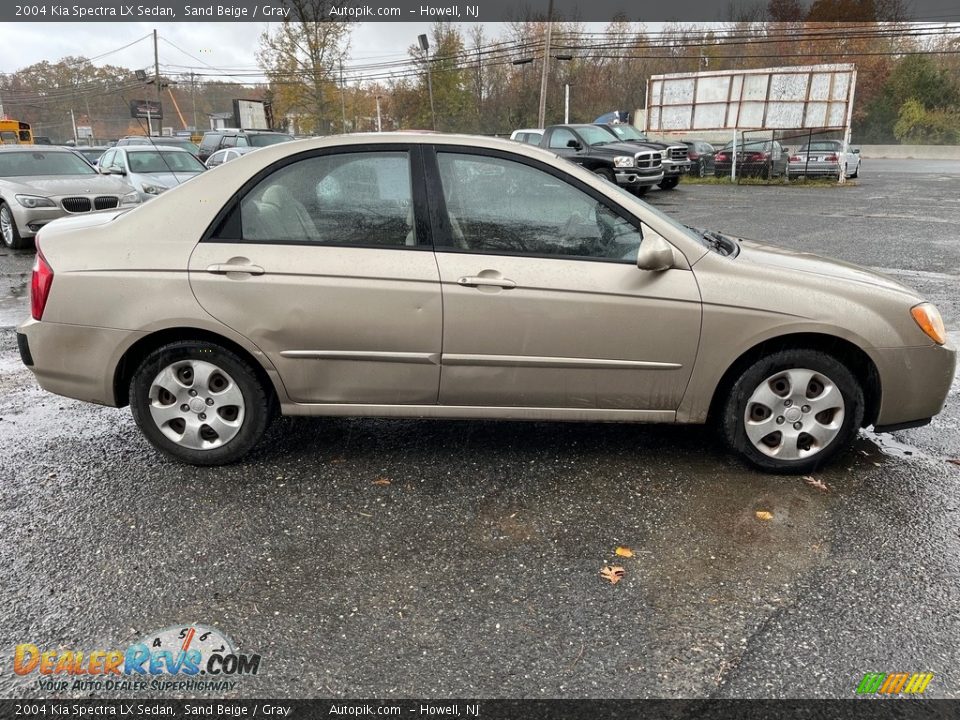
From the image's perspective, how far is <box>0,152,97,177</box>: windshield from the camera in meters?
11.4

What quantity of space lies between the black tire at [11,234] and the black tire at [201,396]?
9.00 metres

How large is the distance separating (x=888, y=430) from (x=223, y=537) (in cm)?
323

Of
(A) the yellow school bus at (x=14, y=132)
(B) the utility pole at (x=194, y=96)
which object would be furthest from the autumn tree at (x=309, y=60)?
(B) the utility pole at (x=194, y=96)

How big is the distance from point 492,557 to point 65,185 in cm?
1081

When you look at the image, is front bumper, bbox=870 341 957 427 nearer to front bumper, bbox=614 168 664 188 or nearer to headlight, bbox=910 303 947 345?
headlight, bbox=910 303 947 345

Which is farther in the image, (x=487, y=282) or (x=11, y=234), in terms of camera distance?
(x=11, y=234)

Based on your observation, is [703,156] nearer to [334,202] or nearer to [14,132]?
[334,202]

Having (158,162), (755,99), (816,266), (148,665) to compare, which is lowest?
(148,665)

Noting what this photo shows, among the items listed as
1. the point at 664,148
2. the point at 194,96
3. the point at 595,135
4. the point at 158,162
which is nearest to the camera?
the point at 158,162

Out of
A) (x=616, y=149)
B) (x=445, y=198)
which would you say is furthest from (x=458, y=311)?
(x=616, y=149)

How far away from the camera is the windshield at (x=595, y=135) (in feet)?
61.6

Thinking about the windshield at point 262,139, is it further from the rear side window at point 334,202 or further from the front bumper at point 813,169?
the rear side window at point 334,202

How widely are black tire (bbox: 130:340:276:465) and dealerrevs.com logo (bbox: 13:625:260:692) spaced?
4.34 ft

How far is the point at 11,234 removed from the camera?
11.0 meters
